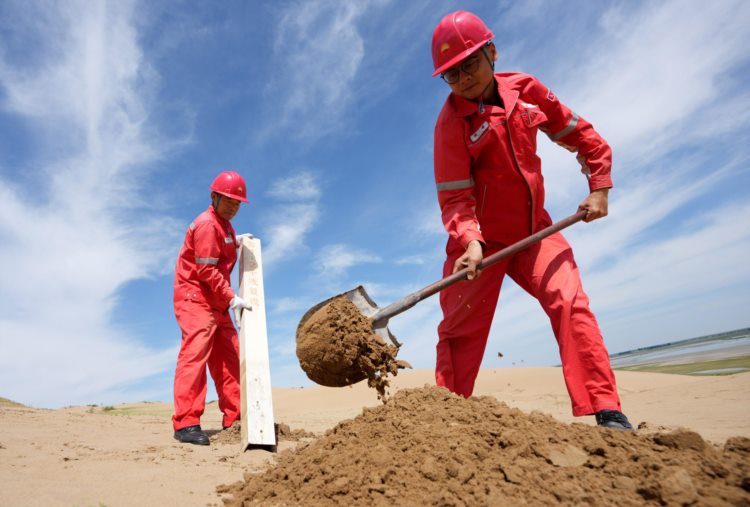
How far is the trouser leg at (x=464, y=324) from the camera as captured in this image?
3449 mm

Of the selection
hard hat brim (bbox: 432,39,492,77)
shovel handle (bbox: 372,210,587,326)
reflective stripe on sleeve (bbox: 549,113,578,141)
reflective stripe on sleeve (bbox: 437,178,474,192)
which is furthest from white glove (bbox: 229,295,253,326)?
reflective stripe on sleeve (bbox: 549,113,578,141)

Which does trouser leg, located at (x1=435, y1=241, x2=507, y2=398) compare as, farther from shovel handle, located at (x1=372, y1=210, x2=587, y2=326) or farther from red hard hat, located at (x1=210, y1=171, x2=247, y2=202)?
red hard hat, located at (x1=210, y1=171, x2=247, y2=202)

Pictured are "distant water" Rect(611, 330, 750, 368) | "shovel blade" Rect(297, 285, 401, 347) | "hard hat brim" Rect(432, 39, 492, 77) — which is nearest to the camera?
"hard hat brim" Rect(432, 39, 492, 77)

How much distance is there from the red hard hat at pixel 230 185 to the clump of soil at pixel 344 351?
210 cm

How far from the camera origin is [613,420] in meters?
2.80

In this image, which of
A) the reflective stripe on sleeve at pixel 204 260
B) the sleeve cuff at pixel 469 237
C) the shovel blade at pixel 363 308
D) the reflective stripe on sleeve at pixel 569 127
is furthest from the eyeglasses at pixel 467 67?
the reflective stripe on sleeve at pixel 204 260

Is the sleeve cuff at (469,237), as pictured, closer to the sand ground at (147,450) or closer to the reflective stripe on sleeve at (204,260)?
the sand ground at (147,450)

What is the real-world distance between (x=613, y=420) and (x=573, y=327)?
545 mm

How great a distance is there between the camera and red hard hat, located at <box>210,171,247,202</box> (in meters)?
5.11

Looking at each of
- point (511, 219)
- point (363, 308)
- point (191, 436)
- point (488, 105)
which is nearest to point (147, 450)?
point (191, 436)

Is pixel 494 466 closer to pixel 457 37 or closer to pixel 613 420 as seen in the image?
pixel 613 420

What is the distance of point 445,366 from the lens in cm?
356

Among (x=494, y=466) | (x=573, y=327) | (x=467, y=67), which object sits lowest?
(x=494, y=466)

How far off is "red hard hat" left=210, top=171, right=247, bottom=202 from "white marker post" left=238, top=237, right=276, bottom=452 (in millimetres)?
665
